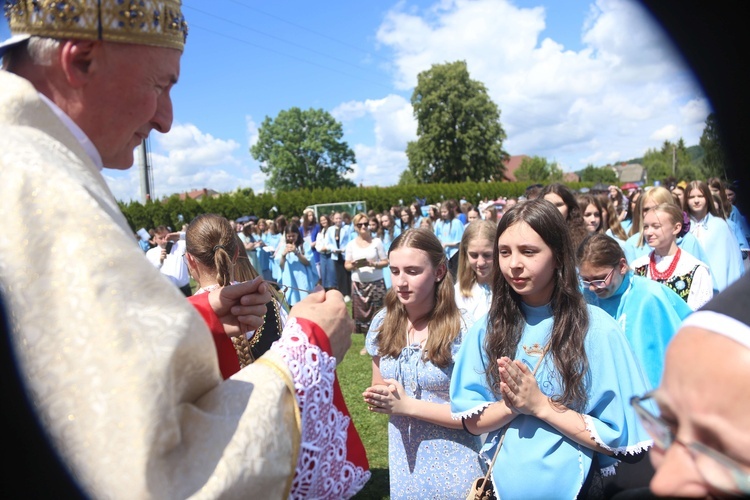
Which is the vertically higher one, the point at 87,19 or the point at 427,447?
the point at 87,19

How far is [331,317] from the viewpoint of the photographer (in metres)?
1.54

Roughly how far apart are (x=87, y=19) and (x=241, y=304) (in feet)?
3.50

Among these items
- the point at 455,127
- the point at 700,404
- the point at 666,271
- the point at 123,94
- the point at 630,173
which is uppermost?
the point at 455,127

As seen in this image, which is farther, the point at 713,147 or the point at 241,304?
the point at 241,304

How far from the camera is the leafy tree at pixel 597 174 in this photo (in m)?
98.0

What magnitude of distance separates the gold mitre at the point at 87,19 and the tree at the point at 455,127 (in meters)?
53.4

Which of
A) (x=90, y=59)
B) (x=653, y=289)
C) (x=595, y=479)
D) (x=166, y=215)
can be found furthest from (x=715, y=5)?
(x=166, y=215)

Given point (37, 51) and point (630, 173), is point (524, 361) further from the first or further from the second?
point (630, 173)

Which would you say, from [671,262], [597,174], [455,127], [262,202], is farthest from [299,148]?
[671,262]

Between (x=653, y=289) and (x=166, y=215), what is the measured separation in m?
25.2

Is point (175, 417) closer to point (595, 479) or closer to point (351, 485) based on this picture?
point (351, 485)

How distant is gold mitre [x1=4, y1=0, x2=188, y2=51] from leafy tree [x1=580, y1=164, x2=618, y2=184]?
103 m

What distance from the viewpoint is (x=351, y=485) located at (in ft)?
4.80

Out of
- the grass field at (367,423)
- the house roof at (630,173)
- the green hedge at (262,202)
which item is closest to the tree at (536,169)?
the house roof at (630,173)
